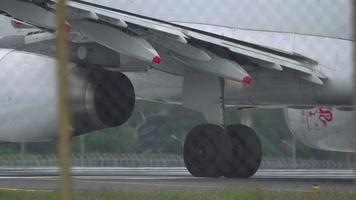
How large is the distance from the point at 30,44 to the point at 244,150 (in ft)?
11.8

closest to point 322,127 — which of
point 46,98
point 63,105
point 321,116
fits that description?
point 321,116

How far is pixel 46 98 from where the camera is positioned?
14.7 meters

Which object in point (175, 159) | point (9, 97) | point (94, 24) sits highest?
point (94, 24)

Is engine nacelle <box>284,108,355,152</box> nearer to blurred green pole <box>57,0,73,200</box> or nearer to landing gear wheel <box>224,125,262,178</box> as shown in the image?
landing gear wheel <box>224,125,262,178</box>

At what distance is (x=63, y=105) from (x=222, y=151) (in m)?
9.35

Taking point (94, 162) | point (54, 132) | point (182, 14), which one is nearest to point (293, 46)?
point (182, 14)

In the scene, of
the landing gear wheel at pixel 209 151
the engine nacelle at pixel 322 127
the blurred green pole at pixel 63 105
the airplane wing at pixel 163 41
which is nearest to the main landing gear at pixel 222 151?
the landing gear wheel at pixel 209 151

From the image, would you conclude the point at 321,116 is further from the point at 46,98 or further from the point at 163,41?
the point at 46,98

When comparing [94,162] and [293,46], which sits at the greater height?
[293,46]

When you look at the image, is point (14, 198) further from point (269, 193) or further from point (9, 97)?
point (9, 97)

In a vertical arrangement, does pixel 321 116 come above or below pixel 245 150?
above

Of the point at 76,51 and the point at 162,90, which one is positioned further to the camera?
the point at 162,90

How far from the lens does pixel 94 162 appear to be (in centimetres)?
2183

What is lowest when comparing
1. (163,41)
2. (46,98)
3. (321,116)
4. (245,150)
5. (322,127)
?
(245,150)
